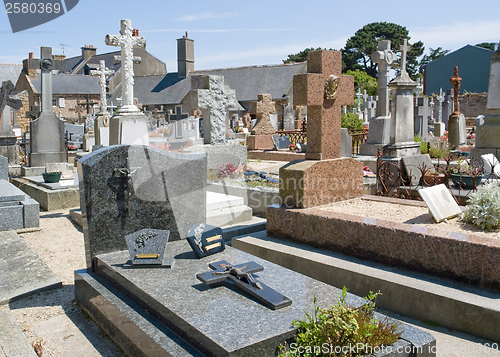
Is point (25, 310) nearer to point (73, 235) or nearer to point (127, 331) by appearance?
point (127, 331)

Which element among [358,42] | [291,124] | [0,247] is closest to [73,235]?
[0,247]

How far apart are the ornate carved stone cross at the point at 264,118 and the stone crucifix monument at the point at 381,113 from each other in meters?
4.37

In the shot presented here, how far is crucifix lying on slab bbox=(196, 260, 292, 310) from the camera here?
2.81 metres

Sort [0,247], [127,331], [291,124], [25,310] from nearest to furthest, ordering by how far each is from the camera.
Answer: [127,331] < [25,310] < [0,247] < [291,124]

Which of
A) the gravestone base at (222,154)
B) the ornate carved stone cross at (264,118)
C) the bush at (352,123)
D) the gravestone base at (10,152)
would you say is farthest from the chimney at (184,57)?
the gravestone base at (222,154)

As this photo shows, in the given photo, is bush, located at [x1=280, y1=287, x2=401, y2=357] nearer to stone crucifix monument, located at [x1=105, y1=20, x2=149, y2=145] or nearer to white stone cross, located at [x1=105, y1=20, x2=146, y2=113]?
stone crucifix monument, located at [x1=105, y1=20, x2=149, y2=145]

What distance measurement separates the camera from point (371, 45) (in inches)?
2076

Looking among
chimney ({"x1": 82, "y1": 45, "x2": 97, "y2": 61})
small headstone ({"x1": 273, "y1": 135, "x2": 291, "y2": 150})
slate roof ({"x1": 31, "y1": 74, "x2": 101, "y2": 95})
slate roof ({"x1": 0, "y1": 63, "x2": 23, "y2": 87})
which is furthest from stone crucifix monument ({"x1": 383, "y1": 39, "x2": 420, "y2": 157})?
chimney ({"x1": 82, "y1": 45, "x2": 97, "y2": 61})

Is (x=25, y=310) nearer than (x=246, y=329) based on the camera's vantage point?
No

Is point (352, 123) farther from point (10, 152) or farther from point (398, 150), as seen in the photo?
point (10, 152)

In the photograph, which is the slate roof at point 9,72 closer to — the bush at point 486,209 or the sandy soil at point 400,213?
the sandy soil at point 400,213

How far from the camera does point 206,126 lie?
34.8 feet

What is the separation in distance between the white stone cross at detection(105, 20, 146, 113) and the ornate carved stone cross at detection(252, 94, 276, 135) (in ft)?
23.7

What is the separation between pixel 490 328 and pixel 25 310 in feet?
12.6
